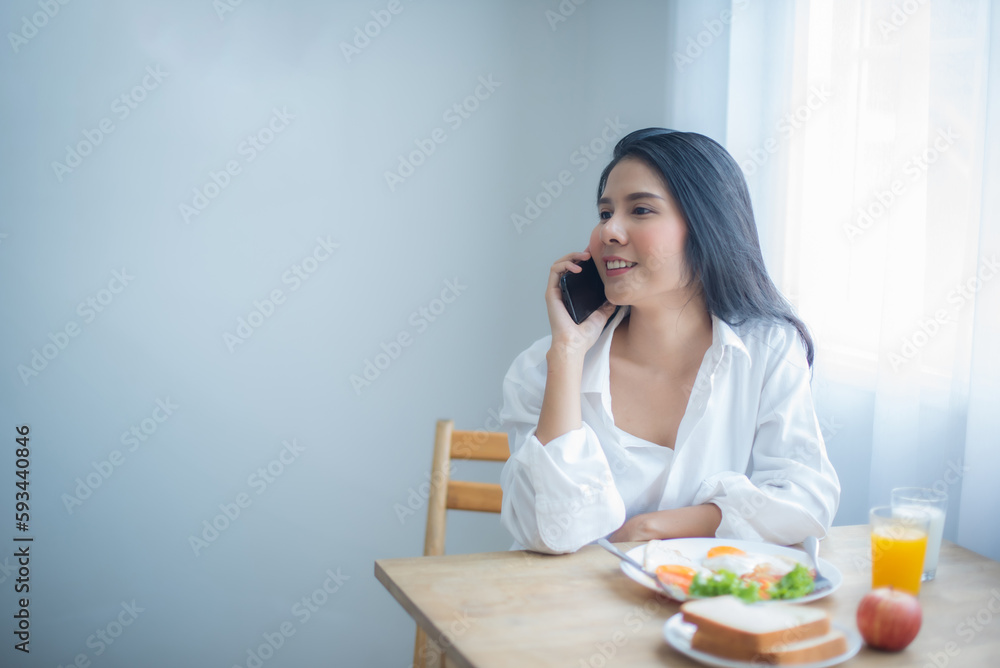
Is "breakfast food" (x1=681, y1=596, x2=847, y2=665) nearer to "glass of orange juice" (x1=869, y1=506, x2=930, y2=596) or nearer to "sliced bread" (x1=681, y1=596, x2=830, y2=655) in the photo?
"sliced bread" (x1=681, y1=596, x2=830, y2=655)

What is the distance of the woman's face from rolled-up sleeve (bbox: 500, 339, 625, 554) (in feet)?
0.92

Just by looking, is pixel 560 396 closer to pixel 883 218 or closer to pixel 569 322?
pixel 569 322

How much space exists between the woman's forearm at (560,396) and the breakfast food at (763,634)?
0.46m

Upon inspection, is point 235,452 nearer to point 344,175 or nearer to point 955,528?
point 344,175

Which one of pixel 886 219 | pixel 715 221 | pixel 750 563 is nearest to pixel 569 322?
pixel 715 221

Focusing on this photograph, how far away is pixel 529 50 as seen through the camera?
2.57 metres

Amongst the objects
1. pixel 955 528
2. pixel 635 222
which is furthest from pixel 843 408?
pixel 635 222

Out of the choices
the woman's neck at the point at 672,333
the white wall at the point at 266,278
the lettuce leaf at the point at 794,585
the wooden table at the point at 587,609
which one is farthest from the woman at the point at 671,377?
the white wall at the point at 266,278

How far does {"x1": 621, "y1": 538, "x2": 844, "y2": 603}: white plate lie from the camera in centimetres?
91

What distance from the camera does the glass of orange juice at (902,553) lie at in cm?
92

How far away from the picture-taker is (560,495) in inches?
43.5

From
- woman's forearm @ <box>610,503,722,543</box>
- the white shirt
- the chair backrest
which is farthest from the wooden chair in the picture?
woman's forearm @ <box>610,503,722,543</box>

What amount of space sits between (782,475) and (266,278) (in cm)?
169

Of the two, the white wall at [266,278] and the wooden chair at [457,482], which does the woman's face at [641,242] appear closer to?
the wooden chair at [457,482]
